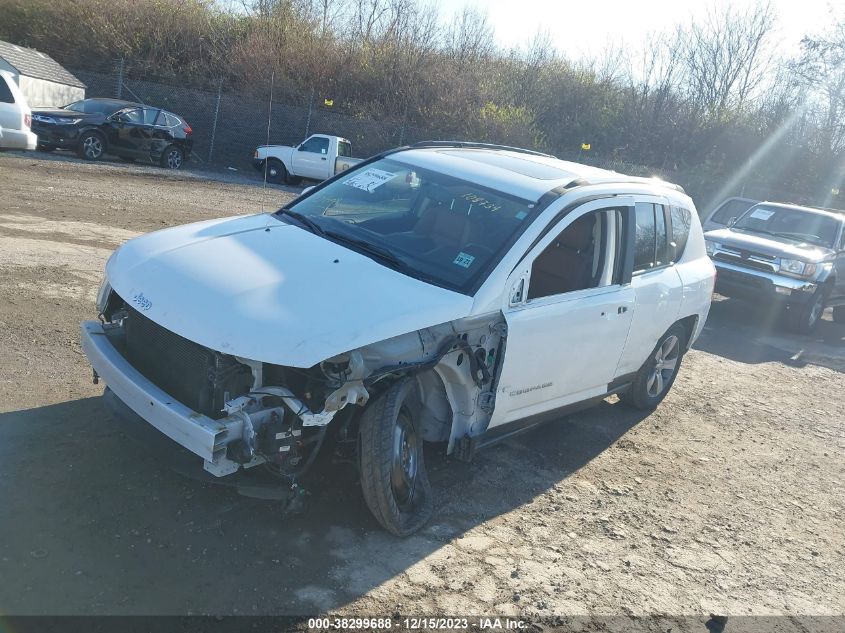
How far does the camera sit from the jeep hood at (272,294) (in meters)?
3.43

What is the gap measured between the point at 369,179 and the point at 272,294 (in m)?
1.88

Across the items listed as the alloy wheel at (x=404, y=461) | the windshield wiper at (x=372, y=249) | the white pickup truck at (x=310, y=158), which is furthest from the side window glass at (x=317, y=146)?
the alloy wheel at (x=404, y=461)

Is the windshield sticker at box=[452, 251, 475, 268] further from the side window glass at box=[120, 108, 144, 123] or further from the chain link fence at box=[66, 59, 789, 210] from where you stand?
the chain link fence at box=[66, 59, 789, 210]

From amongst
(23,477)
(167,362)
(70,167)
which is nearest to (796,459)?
(167,362)

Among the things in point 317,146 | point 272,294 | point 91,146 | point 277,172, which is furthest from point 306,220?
point 277,172

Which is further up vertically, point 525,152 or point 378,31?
point 378,31

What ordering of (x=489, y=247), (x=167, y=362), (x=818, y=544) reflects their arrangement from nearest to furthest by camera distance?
1. (x=167, y=362)
2. (x=489, y=247)
3. (x=818, y=544)

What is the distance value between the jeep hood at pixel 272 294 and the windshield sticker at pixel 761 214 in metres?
10.6

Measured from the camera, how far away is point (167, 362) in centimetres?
379

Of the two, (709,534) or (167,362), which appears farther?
(709,534)

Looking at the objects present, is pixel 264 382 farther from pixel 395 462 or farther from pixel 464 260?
pixel 464 260

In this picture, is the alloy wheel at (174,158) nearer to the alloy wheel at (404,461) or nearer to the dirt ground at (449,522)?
the dirt ground at (449,522)

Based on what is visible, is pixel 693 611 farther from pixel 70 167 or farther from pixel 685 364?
pixel 70 167

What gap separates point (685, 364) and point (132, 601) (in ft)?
23.2
